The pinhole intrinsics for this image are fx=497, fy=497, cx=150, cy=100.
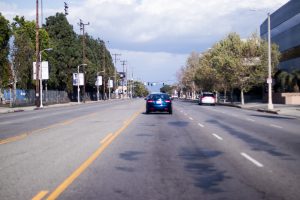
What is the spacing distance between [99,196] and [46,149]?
6.96 m

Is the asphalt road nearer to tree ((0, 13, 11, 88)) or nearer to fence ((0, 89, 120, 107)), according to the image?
fence ((0, 89, 120, 107))

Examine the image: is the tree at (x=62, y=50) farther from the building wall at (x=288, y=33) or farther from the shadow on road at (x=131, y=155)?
the shadow on road at (x=131, y=155)

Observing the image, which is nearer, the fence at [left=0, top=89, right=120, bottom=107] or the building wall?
the fence at [left=0, top=89, right=120, bottom=107]

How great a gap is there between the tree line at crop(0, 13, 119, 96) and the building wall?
3799 cm

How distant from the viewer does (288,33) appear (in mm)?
76062

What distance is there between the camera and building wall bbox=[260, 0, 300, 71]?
7138 centimetres

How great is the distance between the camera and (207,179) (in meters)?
9.43

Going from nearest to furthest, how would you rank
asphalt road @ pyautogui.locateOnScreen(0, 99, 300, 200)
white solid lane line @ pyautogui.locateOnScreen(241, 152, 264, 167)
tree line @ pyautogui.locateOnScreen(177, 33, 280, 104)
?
1. asphalt road @ pyautogui.locateOnScreen(0, 99, 300, 200)
2. white solid lane line @ pyautogui.locateOnScreen(241, 152, 264, 167)
3. tree line @ pyautogui.locateOnScreen(177, 33, 280, 104)

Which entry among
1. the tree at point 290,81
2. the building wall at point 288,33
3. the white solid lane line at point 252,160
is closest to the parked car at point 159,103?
the white solid lane line at point 252,160

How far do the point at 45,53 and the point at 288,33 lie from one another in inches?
1651

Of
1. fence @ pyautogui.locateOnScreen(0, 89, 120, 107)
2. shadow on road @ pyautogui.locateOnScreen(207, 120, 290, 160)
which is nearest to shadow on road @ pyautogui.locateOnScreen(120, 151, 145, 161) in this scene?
shadow on road @ pyautogui.locateOnScreen(207, 120, 290, 160)

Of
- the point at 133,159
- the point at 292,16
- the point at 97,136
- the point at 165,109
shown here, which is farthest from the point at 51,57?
the point at 133,159

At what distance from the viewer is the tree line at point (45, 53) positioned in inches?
2726

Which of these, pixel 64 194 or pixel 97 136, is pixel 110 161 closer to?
pixel 64 194
